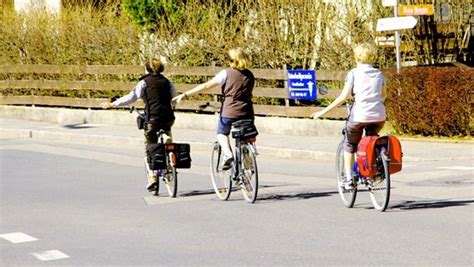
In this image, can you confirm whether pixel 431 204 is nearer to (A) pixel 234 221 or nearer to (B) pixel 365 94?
(B) pixel 365 94

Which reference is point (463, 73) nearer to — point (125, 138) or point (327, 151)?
point (327, 151)

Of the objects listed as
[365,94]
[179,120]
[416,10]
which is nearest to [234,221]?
[365,94]

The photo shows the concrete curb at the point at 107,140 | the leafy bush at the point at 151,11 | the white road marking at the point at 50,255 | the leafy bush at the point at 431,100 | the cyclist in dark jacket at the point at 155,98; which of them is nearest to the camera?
the white road marking at the point at 50,255

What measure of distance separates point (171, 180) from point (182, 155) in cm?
42

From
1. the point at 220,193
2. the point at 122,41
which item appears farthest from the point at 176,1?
the point at 220,193

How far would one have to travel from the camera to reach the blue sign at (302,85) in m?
19.5

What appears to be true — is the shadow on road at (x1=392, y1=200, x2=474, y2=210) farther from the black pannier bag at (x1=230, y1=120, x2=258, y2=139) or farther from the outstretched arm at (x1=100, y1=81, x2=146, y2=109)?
the outstretched arm at (x1=100, y1=81, x2=146, y2=109)

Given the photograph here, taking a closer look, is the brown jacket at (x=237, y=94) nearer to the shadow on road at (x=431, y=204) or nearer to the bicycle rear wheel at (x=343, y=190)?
the bicycle rear wheel at (x=343, y=190)

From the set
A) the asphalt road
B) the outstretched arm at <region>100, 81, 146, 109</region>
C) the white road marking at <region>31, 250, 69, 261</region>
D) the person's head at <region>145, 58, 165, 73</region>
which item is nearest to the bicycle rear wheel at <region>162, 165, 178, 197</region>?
the asphalt road

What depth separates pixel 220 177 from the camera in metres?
11.4

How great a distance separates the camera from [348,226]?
30.0 feet

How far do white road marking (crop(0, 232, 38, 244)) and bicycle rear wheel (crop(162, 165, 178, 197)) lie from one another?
8.59 feet

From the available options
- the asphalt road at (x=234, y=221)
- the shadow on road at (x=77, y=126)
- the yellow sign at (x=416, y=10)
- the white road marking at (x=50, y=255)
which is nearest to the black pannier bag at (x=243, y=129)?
the asphalt road at (x=234, y=221)

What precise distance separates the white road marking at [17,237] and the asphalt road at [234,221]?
0.6 inches
